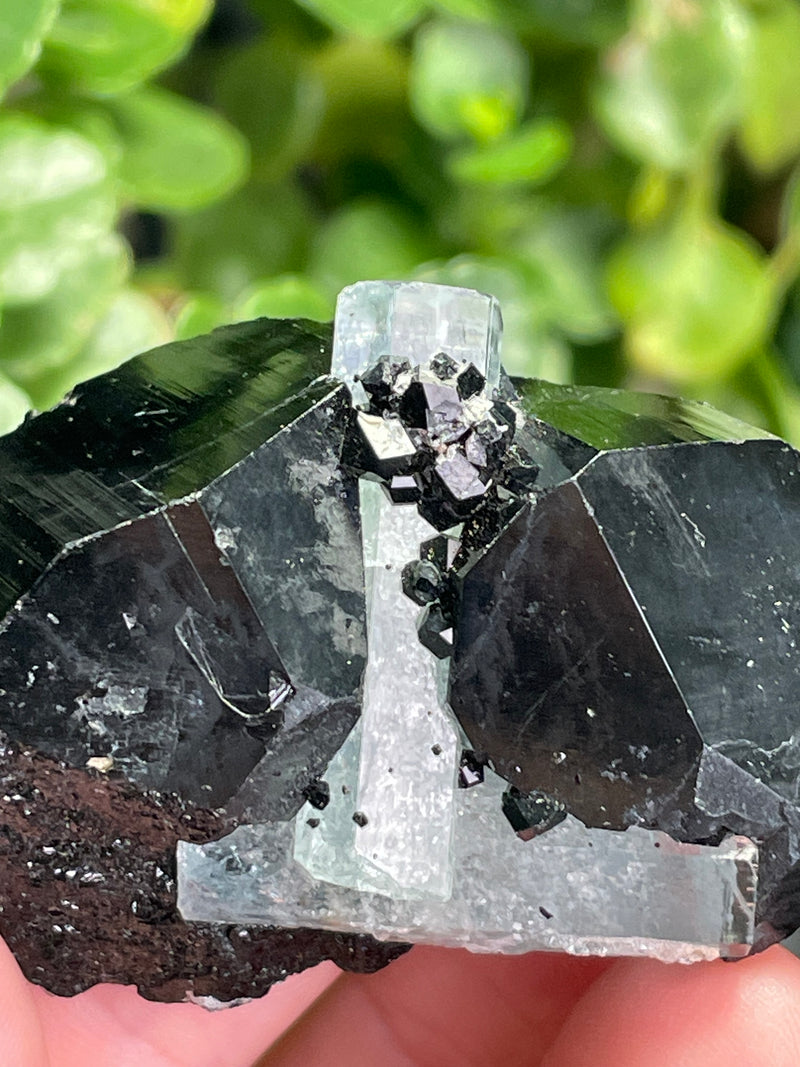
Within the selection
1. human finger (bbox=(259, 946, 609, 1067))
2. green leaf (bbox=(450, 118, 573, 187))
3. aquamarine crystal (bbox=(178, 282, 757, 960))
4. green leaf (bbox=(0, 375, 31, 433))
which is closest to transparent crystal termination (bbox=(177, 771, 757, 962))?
aquamarine crystal (bbox=(178, 282, 757, 960))

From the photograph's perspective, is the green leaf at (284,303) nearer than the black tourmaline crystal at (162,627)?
No

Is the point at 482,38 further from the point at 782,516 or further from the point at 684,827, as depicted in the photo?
the point at 684,827

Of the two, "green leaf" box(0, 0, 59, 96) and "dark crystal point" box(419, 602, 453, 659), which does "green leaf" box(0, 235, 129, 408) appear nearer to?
"green leaf" box(0, 0, 59, 96)

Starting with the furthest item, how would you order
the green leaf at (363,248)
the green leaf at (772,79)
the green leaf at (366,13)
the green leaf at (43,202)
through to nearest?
the green leaf at (772,79), the green leaf at (363,248), the green leaf at (366,13), the green leaf at (43,202)

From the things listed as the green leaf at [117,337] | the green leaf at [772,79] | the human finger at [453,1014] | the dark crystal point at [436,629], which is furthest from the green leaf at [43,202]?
the green leaf at [772,79]

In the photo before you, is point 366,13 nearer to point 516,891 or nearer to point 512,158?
point 512,158

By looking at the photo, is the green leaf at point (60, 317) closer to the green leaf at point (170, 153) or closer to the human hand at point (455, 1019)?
the green leaf at point (170, 153)
